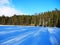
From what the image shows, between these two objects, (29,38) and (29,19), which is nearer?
(29,38)

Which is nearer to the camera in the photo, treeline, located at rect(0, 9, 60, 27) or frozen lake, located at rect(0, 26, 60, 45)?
frozen lake, located at rect(0, 26, 60, 45)

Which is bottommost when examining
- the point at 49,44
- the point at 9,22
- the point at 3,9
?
the point at 49,44

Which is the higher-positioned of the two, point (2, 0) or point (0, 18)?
point (2, 0)

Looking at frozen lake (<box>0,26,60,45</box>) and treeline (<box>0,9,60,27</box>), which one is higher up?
treeline (<box>0,9,60,27</box>)

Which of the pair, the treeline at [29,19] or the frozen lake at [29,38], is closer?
the frozen lake at [29,38]

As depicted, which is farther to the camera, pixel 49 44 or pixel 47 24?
pixel 47 24

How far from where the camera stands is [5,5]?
5.81m

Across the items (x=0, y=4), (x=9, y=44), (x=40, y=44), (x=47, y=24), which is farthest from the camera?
(x=47, y=24)

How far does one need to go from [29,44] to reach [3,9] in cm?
274

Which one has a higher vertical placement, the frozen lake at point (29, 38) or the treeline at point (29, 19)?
the treeline at point (29, 19)

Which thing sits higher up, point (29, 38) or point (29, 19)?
point (29, 19)

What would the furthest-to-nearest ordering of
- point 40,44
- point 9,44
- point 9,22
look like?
point 9,22
point 40,44
point 9,44

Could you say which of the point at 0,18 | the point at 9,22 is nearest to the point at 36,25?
the point at 9,22

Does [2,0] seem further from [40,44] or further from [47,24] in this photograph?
[47,24]
